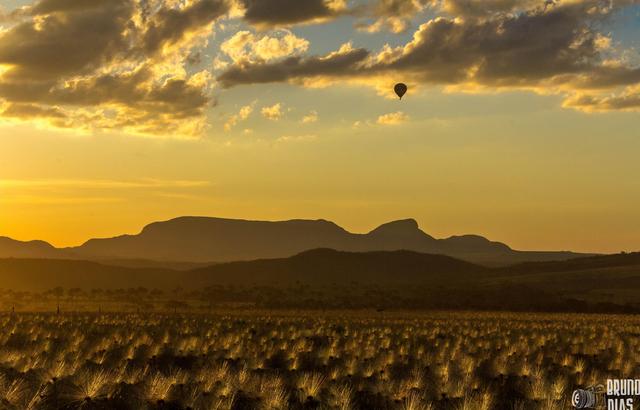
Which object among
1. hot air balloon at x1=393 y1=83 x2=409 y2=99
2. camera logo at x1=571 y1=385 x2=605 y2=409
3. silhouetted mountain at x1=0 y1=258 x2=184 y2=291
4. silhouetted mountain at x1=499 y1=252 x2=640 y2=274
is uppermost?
hot air balloon at x1=393 y1=83 x2=409 y2=99

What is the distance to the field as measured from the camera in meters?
17.0

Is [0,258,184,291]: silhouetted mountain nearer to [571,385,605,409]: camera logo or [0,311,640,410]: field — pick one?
[0,311,640,410]: field

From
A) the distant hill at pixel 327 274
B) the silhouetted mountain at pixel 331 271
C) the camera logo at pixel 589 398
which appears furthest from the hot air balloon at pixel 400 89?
the silhouetted mountain at pixel 331 271

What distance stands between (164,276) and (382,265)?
164 feet

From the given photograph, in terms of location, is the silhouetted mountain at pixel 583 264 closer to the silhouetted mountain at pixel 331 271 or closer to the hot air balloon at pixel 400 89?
the silhouetted mountain at pixel 331 271

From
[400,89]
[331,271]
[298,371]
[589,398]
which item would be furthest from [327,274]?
[589,398]

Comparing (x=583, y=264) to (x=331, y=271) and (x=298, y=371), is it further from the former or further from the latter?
(x=298, y=371)

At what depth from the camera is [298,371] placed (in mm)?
24906

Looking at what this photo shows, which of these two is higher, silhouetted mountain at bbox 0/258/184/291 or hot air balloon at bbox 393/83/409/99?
hot air balloon at bbox 393/83/409/99

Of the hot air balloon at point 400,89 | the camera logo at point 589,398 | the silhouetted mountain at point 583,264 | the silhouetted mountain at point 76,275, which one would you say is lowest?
the camera logo at point 589,398

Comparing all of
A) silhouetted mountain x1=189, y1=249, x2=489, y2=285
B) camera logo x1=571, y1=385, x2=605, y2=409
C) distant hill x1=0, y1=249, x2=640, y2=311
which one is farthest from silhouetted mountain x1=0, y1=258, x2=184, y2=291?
camera logo x1=571, y1=385, x2=605, y2=409

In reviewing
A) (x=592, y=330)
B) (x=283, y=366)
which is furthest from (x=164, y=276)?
(x=283, y=366)

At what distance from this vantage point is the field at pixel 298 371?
17.0m

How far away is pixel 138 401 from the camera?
1689 cm
